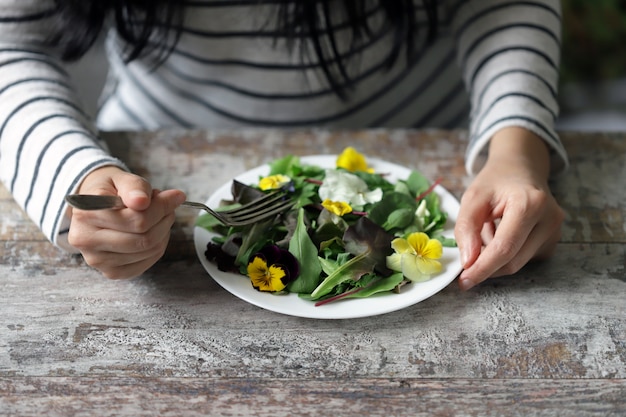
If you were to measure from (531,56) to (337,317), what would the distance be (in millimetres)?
479

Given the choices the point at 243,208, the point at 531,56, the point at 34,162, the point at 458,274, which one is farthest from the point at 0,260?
the point at 531,56

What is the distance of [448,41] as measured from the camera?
107 cm

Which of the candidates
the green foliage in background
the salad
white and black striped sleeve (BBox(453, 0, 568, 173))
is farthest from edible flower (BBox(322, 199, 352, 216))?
the green foliage in background

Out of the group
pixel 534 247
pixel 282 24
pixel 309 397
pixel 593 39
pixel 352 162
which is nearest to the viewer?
pixel 309 397

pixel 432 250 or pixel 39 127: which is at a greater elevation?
pixel 39 127

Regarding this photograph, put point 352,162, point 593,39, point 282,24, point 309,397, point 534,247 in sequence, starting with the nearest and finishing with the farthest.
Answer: point 309,397, point 534,247, point 352,162, point 282,24, point 593,39

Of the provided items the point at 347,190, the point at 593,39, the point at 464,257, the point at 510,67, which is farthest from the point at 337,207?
the point at 593,39

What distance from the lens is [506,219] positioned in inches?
26.0

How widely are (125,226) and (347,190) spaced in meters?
0.25

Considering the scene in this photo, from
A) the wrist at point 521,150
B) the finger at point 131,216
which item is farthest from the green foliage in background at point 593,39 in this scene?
the finger at point 131,216

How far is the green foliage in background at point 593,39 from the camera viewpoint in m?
1.85

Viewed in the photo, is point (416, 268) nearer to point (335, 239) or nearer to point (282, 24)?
point (335, 239)

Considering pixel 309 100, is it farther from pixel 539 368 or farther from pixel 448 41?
pixel 539 368

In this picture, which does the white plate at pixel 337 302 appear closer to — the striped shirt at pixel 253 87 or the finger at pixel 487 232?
the finger at pixel 487 232
